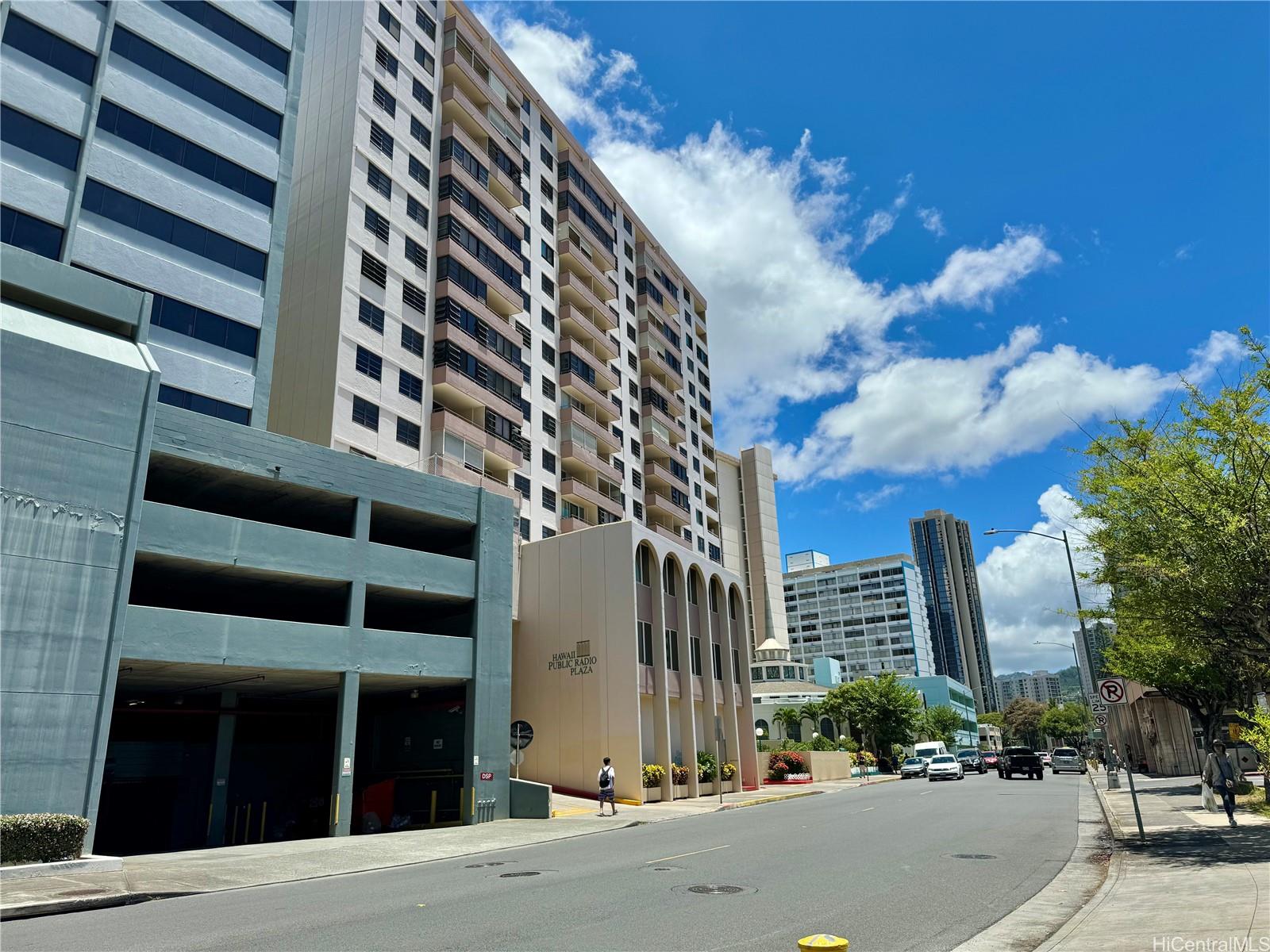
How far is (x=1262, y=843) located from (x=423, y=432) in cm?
3636

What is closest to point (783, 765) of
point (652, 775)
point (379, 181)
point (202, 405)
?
point (652, 775)

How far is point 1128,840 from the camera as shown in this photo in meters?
16.9

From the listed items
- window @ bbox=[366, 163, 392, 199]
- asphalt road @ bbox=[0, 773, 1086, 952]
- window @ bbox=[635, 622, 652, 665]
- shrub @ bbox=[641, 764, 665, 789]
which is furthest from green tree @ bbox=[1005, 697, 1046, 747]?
asphalt road @ bbox=[0, 773, 1086, 952]

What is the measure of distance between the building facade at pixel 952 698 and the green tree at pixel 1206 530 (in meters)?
99.7

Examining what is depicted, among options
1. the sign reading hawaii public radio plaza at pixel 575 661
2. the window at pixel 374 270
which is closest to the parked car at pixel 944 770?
the sign reading hawaii public radio plaza at pixel 575 661

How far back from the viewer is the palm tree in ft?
270

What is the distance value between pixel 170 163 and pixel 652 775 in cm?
3115

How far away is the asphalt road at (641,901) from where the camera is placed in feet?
30.9

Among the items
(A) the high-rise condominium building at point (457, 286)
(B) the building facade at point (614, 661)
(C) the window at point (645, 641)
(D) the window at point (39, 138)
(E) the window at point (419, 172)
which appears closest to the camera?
(D) the window at point (39, 138)

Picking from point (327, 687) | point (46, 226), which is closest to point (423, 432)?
point (327, 687)

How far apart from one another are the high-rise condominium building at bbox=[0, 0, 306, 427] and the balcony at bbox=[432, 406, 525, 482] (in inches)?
431

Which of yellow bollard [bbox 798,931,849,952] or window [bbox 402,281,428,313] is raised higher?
window [bbox 402,281,428,313]

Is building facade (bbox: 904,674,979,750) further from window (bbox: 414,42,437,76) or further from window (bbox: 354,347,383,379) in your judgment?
window (bbox: 414,42,437,76)

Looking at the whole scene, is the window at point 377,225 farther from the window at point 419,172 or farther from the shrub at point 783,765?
the shrub at point 783,765
